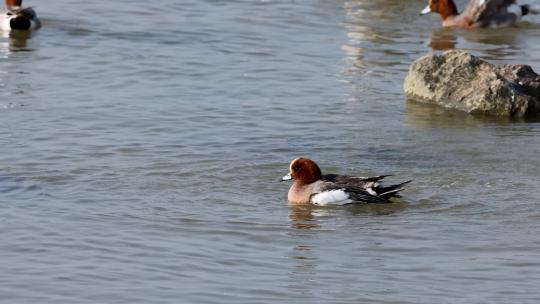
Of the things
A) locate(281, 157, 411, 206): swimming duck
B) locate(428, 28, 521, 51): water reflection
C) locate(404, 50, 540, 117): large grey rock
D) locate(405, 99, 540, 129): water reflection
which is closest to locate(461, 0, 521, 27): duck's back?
locate(428, 28, 521, 51): water reflection

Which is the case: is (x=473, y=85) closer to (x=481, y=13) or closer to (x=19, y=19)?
(x=481, y=13)

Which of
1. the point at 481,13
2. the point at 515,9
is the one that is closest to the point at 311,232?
the point at 481,13

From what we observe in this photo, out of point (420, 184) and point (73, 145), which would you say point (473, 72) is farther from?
Result: point (73, 145)

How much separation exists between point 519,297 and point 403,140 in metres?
5.11

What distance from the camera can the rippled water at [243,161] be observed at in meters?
8.93

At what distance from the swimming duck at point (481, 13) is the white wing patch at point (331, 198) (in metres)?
9.52

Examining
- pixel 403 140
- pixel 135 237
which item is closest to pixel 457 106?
pixel 403 140

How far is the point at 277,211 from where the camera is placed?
1100cm

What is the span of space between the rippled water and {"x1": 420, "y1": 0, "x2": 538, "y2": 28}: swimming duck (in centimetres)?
31

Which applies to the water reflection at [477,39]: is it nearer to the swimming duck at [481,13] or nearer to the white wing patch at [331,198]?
the swimming duck at [481,13]

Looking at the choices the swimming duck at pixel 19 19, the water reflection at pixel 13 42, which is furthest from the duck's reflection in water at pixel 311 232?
the swimming duck at pixel 19 19

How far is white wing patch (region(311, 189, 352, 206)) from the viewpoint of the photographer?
11.1 m

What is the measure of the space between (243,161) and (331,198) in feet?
4.96

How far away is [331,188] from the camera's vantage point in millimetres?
11227
